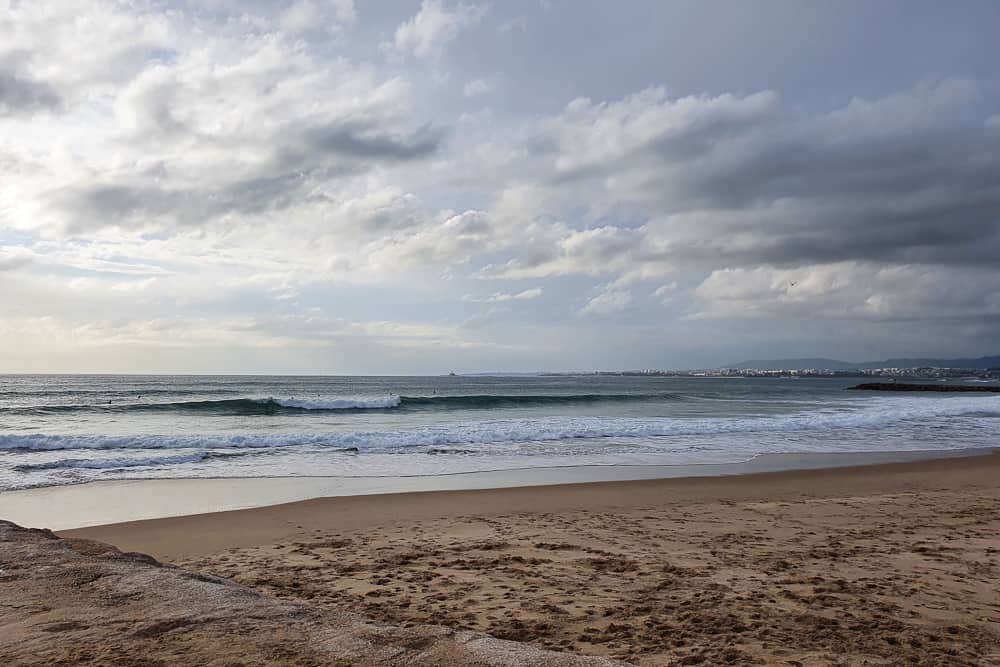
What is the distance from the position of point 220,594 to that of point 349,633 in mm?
1143

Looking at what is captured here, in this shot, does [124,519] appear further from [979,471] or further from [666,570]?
[979,471]

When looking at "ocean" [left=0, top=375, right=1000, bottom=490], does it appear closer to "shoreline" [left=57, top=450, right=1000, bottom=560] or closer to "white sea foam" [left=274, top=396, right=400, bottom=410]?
"shoreline" [left=57, top=450, right=1000, bottom=560]

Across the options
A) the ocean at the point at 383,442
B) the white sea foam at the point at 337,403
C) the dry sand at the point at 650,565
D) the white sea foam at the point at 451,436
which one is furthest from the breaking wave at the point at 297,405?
the dry sand at the point at 650,565

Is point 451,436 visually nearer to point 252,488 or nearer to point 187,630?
point 252,488

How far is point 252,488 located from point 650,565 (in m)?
8.26

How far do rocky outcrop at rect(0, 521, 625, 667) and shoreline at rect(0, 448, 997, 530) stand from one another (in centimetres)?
547

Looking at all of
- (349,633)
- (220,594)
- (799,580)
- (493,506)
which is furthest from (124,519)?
(799,580)

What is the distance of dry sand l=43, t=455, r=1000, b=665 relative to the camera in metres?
4.10

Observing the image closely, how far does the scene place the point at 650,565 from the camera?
19.6ft

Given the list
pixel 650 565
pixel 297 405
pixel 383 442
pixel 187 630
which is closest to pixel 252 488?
pixel 383 442

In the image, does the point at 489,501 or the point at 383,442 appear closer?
the point at 489,501

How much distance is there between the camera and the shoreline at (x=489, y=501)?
7672 millimetres

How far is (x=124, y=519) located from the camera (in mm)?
8812

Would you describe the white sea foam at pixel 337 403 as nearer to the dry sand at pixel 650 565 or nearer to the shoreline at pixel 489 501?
the shoreline at pixel 489 501
